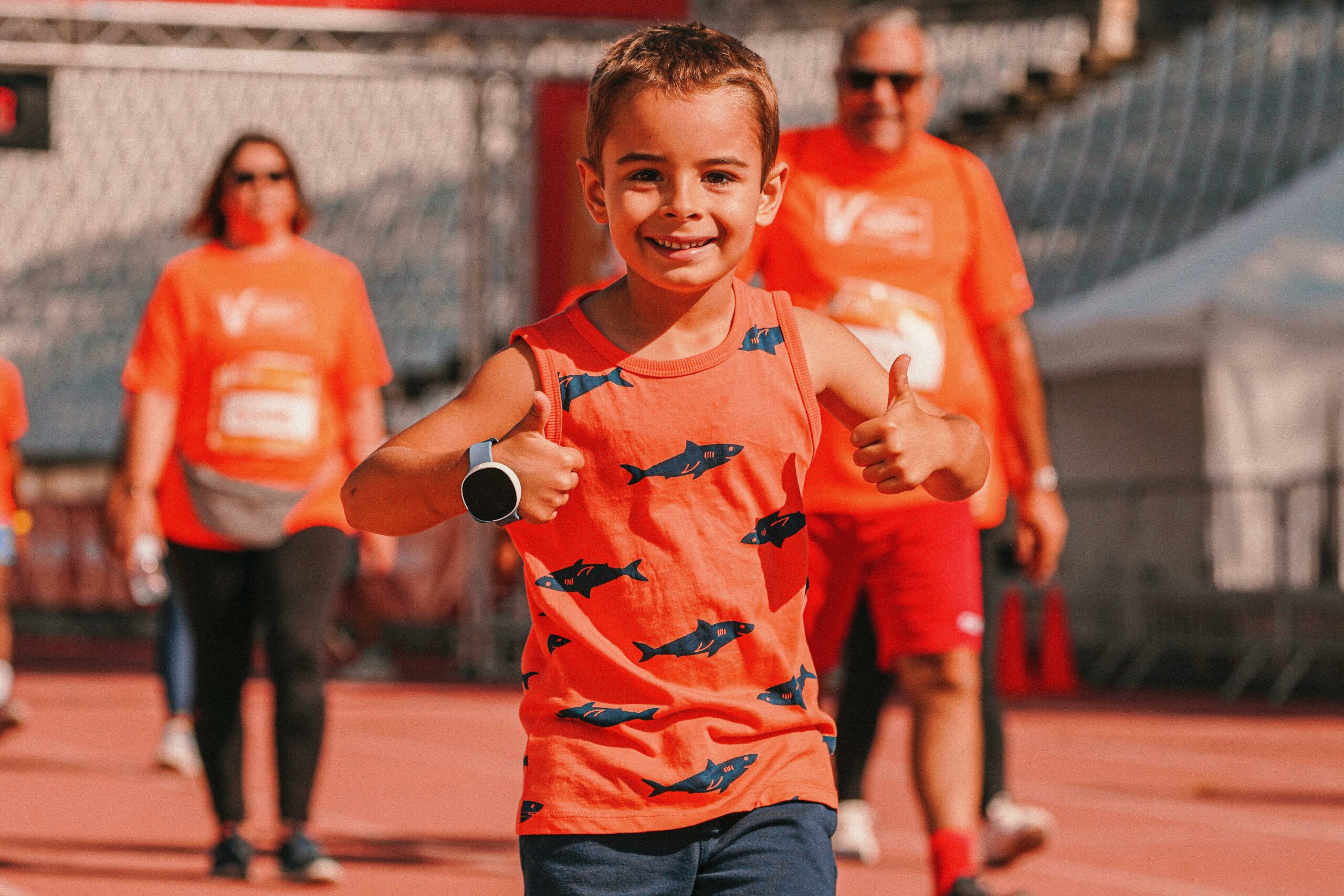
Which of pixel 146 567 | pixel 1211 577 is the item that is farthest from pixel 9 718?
pixel 1211 577

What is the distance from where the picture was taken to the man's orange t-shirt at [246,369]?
5828mm

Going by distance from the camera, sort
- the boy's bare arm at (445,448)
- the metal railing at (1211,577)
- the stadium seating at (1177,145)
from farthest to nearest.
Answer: the stadium seating at (1177,145) < the metal railing at (1211,577) < the boy's bare arm at (445,448)

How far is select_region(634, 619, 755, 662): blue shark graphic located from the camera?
2.70 meters

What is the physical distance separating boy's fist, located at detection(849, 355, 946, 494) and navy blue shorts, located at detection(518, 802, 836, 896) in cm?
44

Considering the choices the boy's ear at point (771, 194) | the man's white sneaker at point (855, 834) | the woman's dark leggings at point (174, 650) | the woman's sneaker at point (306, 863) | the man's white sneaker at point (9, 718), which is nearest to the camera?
the boy's ear at point (771, 194)

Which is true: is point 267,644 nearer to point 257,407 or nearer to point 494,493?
point 257,407

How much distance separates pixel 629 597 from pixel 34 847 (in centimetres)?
429

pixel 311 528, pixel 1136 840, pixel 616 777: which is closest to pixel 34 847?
pixel 311 528

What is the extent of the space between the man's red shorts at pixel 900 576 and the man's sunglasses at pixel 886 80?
1002 mm

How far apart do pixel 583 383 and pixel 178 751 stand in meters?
6.13

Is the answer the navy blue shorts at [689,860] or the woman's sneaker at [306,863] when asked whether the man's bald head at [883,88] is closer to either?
the woman's sneaker at [306,863]

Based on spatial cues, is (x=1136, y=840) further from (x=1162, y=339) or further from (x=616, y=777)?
(x=1162, y=339)

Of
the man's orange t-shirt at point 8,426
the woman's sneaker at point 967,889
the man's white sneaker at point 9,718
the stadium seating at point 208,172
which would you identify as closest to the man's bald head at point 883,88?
the woman's sneaker at point 967,889

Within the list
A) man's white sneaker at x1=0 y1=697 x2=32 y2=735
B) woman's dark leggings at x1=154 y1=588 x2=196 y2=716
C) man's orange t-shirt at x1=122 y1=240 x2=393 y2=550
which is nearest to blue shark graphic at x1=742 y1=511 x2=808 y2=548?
man's orange t-shirt at x1=122 y1=240 x2=393 y2=550
